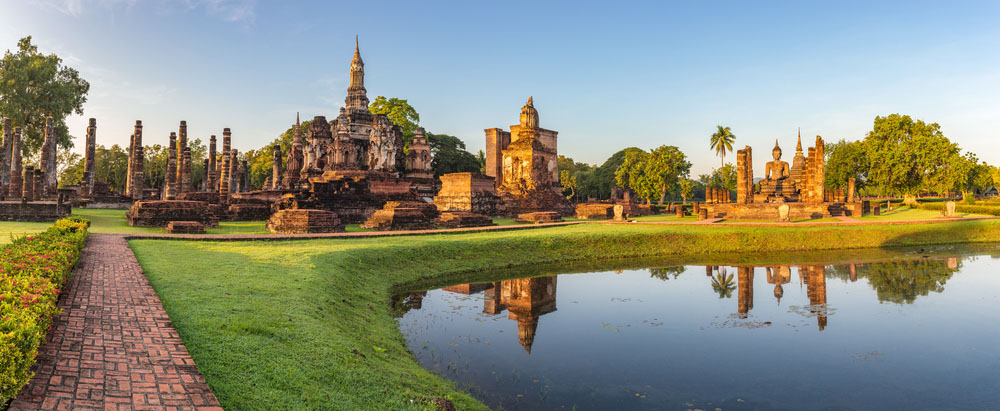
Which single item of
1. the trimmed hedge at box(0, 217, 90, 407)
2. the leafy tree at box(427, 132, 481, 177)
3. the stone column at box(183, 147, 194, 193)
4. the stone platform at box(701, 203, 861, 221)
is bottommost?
the trimmed hedge at box(0, 217, 90, 407)

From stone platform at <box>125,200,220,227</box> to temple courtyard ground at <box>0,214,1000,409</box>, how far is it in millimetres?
5485

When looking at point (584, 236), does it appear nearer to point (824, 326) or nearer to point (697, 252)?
point (697, 252)

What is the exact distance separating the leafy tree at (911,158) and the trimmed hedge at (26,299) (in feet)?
149

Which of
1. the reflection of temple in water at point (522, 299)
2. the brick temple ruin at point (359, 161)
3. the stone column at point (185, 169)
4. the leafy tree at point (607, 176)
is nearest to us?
the reflection of temple in water at point (522, 299)

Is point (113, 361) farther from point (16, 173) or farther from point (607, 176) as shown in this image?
point (607, 176)

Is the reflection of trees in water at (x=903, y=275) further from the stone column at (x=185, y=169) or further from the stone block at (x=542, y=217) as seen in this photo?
the stone column at (x=185, y=169)

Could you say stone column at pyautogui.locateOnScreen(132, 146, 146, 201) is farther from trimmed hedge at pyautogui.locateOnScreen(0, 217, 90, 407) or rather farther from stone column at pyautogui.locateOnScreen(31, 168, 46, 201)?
trimmed hedge at pyautogui.locateOnScreen(0, 217, 90, 407)

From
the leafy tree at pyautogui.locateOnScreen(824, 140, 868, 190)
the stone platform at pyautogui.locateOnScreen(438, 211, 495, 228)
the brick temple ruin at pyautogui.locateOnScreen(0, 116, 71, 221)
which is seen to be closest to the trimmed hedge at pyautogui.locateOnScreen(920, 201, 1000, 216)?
the leafy tree at pyautogui.locateOnScreen(824, 140, 868, 190)

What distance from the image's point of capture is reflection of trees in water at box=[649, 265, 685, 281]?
13.8 meters

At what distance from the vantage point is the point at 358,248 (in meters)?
13.2

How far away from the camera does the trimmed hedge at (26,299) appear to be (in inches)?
132

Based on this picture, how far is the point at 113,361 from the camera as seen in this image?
4.24 m

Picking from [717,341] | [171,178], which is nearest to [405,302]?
[717,341]

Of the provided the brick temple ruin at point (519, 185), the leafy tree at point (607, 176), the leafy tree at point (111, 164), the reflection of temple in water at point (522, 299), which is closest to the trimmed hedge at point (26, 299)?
the reflection of temple in water at point (522, 299)
